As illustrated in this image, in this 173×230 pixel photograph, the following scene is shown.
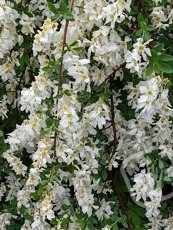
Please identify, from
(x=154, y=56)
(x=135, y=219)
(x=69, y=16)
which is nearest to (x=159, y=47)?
(x=154, y=56)

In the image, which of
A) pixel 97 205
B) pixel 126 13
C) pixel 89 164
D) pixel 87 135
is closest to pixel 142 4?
pixel 126 13

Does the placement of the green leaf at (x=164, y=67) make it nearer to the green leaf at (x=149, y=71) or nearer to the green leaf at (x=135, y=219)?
the green leaf at (x=149, y=71)

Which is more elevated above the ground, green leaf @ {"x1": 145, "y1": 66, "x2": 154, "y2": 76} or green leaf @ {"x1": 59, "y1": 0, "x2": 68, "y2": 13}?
green leaf @ {"x1": 59, "y1": 0, "x2": 68, "y2": 13}

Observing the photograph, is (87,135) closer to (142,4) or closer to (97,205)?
(97,205)

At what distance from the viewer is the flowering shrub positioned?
1.40 metres

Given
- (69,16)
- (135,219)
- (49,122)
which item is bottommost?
(135,219)

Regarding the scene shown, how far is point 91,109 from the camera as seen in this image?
1.55m

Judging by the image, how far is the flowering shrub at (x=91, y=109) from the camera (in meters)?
1.40

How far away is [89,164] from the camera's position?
1653mm

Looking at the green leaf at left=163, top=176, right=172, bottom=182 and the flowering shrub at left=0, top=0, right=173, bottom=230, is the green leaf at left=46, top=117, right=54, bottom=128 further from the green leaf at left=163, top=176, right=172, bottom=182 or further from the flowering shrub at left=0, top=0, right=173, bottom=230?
the green leaf at left=163, top=176, right=172, bottom=182

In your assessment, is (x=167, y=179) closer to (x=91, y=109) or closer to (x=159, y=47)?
(x=91, y=109)

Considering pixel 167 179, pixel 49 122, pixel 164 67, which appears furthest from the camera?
pixel 167 179

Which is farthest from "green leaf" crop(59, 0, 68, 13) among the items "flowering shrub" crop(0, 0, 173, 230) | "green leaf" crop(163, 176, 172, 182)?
"green leaf" crop(163, 176, 172, 182)

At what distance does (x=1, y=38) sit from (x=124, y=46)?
16.1 inches
